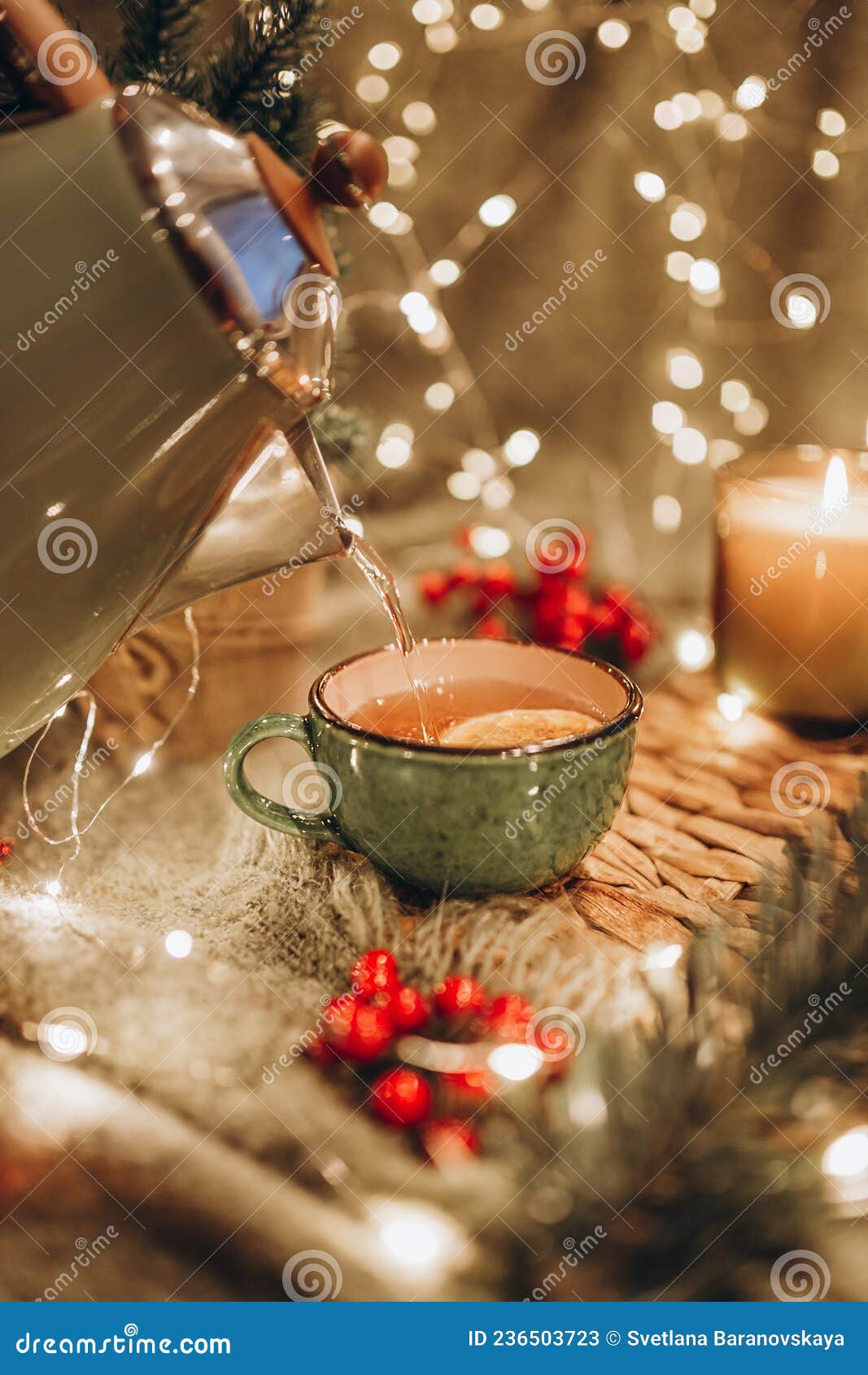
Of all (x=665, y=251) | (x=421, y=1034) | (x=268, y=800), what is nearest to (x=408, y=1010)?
(x=421, y=1034)

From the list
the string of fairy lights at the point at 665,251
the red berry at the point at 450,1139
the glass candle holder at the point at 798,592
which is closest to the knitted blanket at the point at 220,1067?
the red berry at the point at 450,1139

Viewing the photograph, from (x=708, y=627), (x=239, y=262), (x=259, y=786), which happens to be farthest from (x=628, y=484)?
(x=239, y=262)

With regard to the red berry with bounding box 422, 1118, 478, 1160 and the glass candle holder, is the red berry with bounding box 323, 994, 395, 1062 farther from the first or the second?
the glass candle holder

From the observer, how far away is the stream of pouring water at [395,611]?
0.46m

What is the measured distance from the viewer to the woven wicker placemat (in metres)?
0.46

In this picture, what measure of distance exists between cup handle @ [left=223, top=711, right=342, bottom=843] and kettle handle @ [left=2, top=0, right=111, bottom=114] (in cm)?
24

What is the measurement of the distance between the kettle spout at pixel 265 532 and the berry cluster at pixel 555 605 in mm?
279

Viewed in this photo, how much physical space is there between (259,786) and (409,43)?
0.56 m

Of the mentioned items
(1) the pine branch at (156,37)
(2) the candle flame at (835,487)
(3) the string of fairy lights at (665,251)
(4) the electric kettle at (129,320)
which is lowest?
(4) the electric kettle at (129,320)

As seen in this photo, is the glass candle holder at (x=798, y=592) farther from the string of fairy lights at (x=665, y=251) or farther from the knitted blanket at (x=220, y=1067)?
the knitted blanket at (x=220, y=1067)

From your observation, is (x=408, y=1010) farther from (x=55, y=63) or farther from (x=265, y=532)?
(x=55, y=63)

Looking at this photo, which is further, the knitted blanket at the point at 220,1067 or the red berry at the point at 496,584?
the red berry at the point at 496,584

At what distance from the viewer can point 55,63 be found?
1.11ft

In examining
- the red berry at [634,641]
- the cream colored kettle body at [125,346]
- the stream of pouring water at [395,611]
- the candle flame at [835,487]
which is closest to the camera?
the cream colored kettle body at [125,346]
